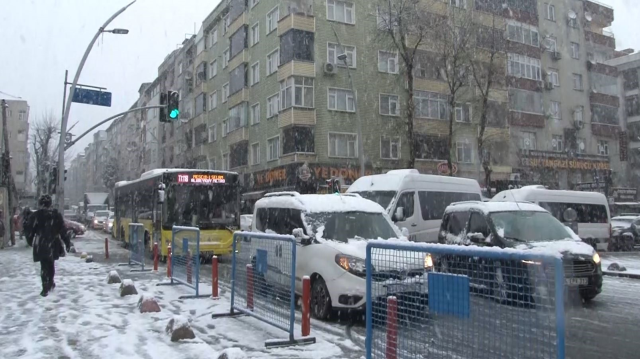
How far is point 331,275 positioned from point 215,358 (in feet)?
8.81

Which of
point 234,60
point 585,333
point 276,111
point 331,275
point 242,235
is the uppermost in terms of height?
point 234,60

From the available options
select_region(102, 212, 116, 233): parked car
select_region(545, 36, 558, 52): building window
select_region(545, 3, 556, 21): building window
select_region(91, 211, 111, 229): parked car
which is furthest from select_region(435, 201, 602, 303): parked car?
select_region(91, 211, 111, 229): parked car

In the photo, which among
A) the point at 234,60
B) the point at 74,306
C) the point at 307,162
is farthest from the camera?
the point at 234,60

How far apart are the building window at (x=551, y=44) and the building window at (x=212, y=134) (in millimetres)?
28728

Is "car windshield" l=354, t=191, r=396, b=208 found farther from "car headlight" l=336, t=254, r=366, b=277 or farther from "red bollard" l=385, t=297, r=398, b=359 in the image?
"red bollard" l=385, t=297, r=398, b=359

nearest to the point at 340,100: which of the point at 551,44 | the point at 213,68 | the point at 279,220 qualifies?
the point at 213,68

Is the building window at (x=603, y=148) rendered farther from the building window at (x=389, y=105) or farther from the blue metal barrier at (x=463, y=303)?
the blue metal barrier at (x=463, y=303)

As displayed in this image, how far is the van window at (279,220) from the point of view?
9602 millimetres

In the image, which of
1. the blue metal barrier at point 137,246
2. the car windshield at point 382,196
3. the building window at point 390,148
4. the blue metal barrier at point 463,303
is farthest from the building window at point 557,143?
the blue metal barrier at point 463,303

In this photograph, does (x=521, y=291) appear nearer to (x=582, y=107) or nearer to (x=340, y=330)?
(x=340, y=330)

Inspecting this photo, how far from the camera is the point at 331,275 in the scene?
799 cm

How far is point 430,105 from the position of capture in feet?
125

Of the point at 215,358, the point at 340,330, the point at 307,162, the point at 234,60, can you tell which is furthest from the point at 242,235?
the point at 234,60

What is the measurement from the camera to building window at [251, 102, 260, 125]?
129 ft
